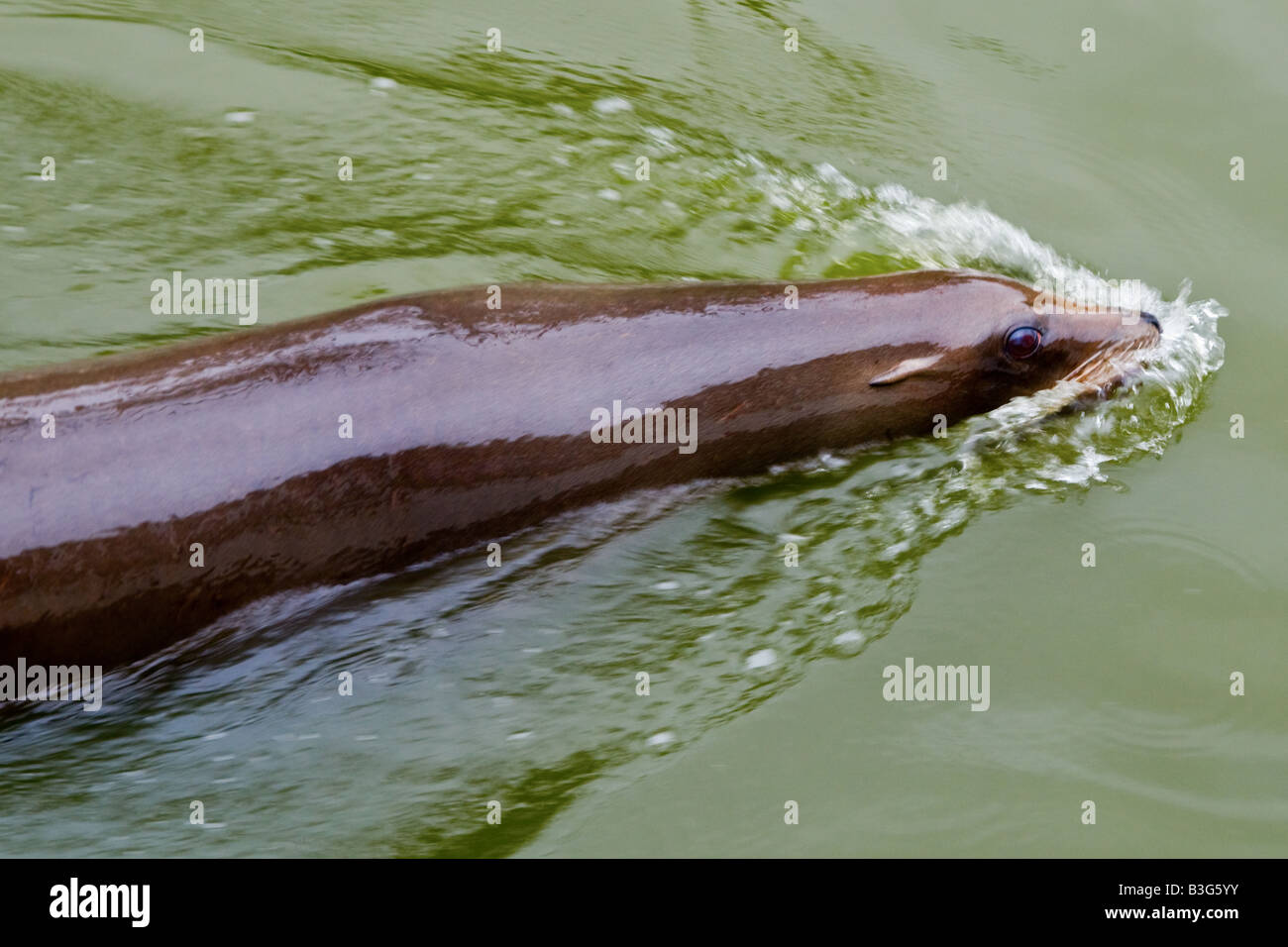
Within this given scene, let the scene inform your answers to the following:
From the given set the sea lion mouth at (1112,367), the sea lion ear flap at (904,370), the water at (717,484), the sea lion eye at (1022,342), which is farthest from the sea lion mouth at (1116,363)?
the sea lion ear flap at (904,370)

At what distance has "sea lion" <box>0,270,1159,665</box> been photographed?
4.01 meters

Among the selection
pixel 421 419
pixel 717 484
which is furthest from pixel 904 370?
pixel 421 419

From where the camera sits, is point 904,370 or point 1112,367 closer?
point 904,370

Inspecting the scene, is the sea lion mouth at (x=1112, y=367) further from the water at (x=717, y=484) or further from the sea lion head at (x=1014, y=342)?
the water at (x=717, y=484)

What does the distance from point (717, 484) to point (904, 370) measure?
2.65 ft

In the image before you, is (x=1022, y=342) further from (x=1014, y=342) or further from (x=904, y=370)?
(x=904, y=370)

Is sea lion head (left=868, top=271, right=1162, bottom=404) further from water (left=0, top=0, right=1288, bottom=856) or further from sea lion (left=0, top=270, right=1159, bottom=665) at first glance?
water (left=0, top=0, right=1288, bottom=856)

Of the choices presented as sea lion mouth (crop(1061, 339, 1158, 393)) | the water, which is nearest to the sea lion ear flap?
the water

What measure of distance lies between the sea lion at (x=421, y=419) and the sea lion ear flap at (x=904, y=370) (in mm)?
11

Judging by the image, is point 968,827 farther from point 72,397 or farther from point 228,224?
point 228,224

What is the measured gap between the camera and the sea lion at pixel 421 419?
4.01 metres

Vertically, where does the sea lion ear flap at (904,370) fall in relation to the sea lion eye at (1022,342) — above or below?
below

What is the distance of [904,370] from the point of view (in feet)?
16.9
